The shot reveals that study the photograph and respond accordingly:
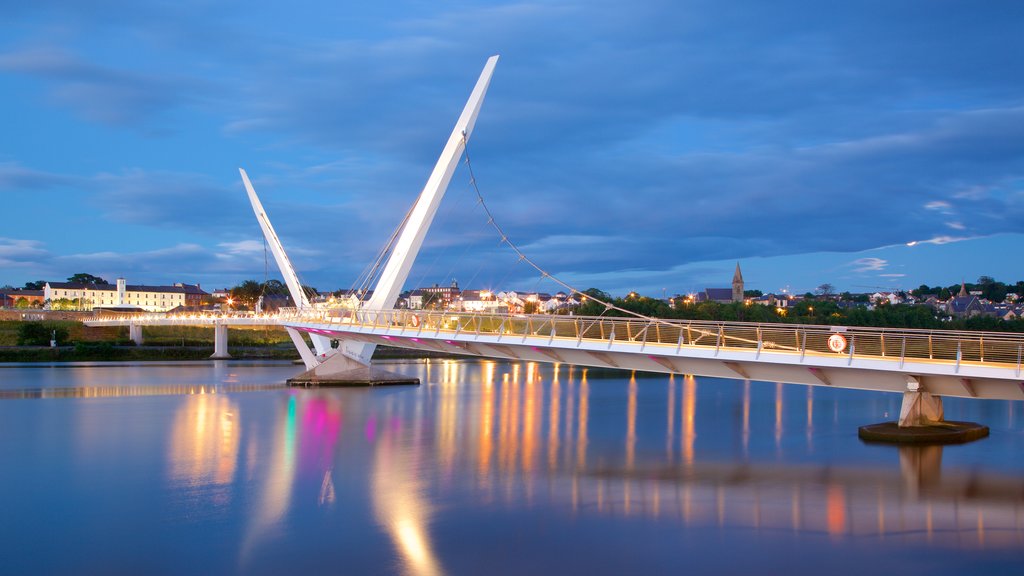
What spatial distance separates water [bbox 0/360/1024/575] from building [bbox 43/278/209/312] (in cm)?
11883

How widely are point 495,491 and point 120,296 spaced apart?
146m

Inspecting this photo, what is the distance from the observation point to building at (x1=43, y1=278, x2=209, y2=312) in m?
149

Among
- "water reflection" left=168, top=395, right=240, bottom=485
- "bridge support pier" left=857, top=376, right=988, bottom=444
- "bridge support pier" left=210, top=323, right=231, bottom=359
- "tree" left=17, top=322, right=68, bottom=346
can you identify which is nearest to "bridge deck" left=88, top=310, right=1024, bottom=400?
"bridge support pier" left=857, top=376, right=988, bottom=444

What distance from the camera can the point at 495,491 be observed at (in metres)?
20.9

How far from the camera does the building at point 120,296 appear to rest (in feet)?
488

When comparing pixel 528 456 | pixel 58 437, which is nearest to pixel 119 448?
pixel 58 437

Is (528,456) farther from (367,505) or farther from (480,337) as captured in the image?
(367,505)

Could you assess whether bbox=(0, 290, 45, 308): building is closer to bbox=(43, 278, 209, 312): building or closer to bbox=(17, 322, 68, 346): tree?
bbox=(43, 278, 209, 312): building

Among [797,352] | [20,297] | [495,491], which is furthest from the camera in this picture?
[20,297]

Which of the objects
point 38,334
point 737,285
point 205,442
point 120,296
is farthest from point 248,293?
point 205,442

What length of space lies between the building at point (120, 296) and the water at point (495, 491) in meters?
119

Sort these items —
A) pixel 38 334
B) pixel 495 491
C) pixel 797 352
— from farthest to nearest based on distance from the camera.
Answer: pixel 38 334 → pixel 797 352 → pixel 495 491

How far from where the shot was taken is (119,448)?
89.0 feet

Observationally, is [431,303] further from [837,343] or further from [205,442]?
[837,343]
